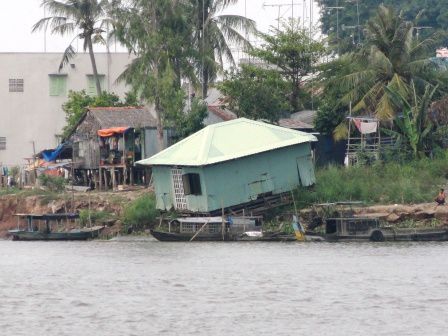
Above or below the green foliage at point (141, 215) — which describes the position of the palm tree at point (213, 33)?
above

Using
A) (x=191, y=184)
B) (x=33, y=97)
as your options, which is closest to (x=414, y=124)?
(x=191, y=184)

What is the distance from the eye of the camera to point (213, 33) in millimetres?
57562

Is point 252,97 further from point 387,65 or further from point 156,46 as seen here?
point 387,65

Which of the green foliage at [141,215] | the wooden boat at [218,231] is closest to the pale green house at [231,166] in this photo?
the green foliage at [141,215]

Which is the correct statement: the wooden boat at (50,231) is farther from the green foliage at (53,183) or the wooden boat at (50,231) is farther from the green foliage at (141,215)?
the green foliage at (53,183)

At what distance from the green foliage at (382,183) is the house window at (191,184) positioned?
349cm

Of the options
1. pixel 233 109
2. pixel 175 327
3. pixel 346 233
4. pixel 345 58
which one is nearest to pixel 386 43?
pixel 345 58

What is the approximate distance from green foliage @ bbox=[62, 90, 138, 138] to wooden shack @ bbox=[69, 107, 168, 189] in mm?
3101

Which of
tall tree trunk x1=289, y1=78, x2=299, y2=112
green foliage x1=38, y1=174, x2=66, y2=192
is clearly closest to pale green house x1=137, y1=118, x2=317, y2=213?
green foliage x1=38, y1=174, x2=66, y2=192

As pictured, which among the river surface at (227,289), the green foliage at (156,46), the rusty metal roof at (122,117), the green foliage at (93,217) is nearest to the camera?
the river surface at (227,289)

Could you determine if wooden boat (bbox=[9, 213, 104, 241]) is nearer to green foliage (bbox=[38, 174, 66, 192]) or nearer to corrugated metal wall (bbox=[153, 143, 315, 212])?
corrugated metal wall (bbox=[153, 143, 315, 212])

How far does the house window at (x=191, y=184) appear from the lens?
46.1 m

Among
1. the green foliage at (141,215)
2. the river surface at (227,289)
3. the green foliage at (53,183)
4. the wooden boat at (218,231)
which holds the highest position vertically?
the green foliage at (53,183)

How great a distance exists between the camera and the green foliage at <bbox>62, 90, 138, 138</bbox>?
196 feet
